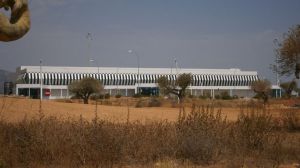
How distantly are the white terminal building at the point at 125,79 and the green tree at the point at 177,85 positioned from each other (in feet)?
73.6

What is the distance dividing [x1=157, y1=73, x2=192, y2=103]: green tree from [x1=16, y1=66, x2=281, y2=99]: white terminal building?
22424mm

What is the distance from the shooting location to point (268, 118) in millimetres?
14352

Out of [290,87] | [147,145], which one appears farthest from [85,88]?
[147,145]

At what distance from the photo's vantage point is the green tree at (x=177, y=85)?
87.3m

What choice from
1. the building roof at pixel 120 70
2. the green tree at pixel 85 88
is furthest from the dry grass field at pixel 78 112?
the building roof at pixel 120 70

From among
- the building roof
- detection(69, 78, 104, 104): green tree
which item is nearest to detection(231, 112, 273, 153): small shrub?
detection(69, 78, 104, 104): green tree

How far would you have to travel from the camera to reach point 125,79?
13125 centimetres

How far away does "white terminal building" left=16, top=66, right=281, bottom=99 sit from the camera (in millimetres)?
119562

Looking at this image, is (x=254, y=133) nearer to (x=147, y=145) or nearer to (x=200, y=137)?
(x=200, y=137)

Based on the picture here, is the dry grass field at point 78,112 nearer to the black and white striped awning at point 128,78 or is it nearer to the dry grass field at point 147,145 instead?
the dry grass field at point 147,145

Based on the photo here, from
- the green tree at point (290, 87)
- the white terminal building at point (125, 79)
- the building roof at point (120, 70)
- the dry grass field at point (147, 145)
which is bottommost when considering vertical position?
the dry grass field at point (147, 145)

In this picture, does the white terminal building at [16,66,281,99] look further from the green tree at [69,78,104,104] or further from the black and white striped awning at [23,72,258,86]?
the green tree at [69,78,104,104]

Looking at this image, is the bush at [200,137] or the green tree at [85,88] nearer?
the bush at [200,137]

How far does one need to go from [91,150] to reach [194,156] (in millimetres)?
2933
